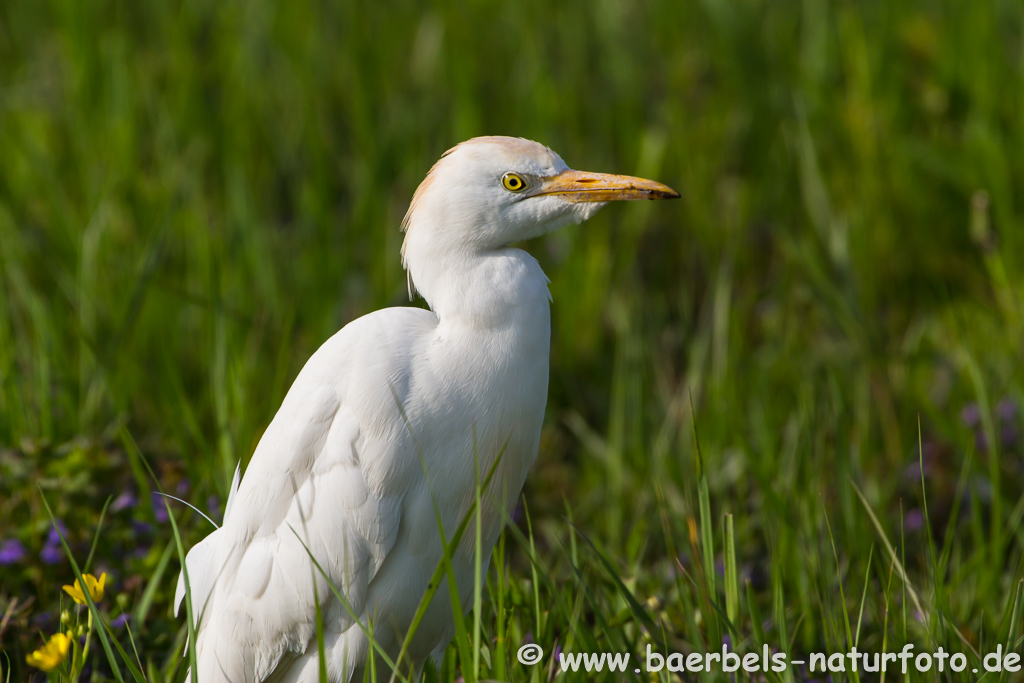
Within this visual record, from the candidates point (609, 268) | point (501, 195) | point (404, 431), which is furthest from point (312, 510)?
point (609, 268)

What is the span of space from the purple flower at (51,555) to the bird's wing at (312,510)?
49 centimetres

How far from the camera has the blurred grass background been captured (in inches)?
98.2

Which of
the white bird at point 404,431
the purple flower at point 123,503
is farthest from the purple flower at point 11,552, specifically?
the white bird at point 404,431

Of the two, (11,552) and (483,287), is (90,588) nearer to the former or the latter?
(11,552)

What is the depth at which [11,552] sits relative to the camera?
2.27 m

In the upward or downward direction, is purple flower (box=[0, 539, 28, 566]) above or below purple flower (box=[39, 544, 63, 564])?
above

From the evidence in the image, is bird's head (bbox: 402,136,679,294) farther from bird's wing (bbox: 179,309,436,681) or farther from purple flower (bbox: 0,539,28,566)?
purple flower (bbox: 0,539,28,566)

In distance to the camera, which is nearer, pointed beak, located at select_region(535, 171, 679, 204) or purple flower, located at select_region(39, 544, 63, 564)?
pointed beak, located at select_region(535, 171, 679, 204)

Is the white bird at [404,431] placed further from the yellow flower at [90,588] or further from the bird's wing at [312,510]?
the yellow flower at [90,588]

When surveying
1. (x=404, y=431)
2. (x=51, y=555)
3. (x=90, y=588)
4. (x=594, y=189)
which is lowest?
(x=51, y=555)

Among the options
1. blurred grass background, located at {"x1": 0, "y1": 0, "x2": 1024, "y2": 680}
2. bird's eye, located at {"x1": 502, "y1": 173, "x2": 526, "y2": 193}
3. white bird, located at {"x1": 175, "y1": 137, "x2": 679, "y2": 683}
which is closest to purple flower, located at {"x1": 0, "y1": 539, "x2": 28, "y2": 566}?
blurred grass background, located at {"x1": 0, "y1": 0, "x2": 1024, "y2": 680}

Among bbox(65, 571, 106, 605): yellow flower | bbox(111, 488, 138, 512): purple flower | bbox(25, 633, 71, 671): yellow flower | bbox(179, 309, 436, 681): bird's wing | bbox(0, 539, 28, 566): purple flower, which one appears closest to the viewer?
bbox(25, 633, 71, 671): yellow flower

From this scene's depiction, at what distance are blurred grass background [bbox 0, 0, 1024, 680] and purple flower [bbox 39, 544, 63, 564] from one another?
54 millimetres

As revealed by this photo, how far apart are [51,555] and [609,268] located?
237 cm
